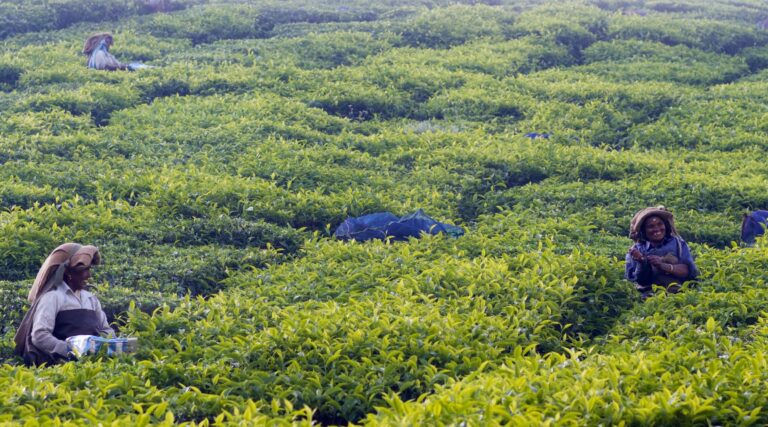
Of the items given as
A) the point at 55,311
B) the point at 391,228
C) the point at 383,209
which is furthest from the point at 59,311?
the point at 383,209

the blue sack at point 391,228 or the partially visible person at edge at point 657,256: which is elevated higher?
the partially visible person at edge at point 657,256

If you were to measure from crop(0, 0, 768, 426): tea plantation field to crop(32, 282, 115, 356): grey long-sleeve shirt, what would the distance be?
304 millimetres

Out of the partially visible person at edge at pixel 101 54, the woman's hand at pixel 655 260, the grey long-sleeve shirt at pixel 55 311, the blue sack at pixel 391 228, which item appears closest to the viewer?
the grey long-sleeve shirt at pixel 55 311

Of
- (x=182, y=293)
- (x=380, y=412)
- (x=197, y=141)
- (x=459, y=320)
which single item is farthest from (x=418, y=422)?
(x=197, y=141)

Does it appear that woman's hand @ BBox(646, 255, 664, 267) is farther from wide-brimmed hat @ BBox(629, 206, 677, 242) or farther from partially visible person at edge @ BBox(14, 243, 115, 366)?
partially visible person at edge @ BBox(14, 243, 115, 366)

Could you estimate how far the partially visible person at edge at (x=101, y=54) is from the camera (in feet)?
63.1

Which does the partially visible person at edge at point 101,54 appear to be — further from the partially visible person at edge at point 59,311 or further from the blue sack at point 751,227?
the blue sack at point 751,227

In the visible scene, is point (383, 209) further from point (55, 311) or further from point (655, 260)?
point (55, 311)

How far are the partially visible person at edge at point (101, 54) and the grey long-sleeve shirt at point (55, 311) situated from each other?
489 inches

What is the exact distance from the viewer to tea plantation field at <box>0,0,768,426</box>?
6.25 meters

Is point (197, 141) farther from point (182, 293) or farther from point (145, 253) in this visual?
point (182, 293)

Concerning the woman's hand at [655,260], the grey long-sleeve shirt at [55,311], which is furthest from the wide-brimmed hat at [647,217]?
the grey long-sleeve shirt at [55,311]

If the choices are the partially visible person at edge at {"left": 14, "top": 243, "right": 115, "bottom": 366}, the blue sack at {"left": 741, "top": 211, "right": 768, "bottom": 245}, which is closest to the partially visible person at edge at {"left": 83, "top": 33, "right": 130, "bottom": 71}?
the partially visible person at edge at {"left": 14, "top": 243, "right": 115, "bottom": 366}

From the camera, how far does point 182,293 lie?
30.6ft
